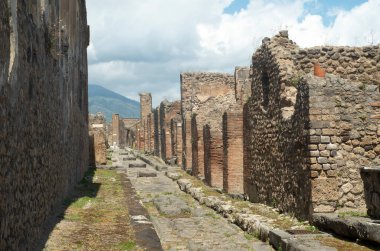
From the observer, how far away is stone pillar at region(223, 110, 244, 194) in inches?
539

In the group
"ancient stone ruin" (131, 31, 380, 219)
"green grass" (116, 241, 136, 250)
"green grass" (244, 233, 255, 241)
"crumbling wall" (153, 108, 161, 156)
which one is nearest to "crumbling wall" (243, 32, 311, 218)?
"ancient stone ruin" (131, 31, 380, 219)

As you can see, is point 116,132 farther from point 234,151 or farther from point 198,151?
point 234,151

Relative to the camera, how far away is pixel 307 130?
314 inches

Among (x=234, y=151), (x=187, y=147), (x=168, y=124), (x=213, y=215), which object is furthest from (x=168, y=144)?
(x=213, y=215)

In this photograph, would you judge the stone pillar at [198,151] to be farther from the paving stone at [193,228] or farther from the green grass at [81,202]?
the green grass at [81,202]

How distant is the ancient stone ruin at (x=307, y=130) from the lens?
7.79 meters

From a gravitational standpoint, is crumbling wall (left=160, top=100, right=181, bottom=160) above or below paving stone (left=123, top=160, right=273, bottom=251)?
above

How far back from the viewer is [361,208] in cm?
769

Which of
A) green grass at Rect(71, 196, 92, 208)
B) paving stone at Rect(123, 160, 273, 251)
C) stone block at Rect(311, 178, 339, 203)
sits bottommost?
paving stone at Rect(123, 160, 273, 251)

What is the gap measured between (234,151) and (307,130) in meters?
5.87

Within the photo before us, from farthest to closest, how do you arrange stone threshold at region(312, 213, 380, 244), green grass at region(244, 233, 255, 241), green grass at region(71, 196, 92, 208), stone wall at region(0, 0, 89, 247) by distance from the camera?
green grass at region(71, 196, 92, 208) < green grass at region(244, 233, 255, 241) < stone threshold at region(312, 213, 380, 244) < stone wall at region(0, 0, 89, 247)

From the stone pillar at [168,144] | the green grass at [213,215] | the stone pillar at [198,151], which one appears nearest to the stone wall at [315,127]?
the green grass at [213,215]

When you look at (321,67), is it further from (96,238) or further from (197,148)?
(197,148)

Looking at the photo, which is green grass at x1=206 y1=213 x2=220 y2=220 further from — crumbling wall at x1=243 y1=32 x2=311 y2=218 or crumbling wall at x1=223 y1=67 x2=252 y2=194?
crumbling wall at x1=223 y1=67 x2=252 y2=194
